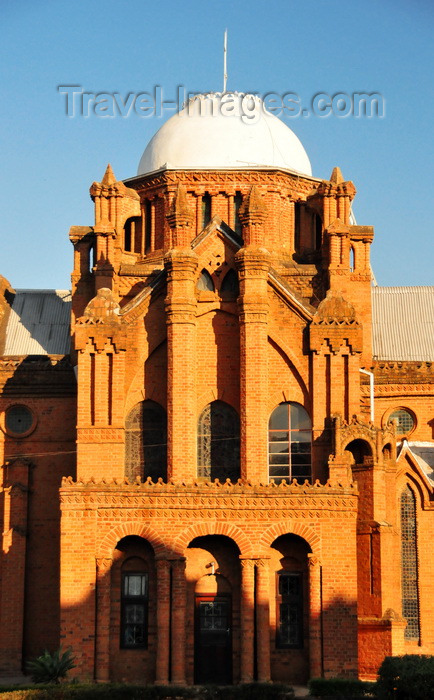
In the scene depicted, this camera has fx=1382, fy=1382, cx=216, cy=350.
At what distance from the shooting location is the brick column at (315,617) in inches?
1829

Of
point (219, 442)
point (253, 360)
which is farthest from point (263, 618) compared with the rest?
point (253, 360)

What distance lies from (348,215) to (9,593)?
842 inches

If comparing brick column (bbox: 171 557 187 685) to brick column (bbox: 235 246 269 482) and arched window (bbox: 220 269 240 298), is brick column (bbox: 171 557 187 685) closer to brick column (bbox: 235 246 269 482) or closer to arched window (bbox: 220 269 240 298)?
brick column (bbox: 235 246 269 482)

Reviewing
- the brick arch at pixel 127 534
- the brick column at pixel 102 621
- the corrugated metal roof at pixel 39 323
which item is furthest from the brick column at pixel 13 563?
the brick arch at pixel 127 534

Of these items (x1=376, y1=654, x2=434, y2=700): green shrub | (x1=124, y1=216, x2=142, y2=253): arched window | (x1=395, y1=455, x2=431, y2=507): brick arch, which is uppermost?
(x1=124, y1=216, x2=142, y2=253): arched window

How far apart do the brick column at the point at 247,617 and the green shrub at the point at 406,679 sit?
311 inches

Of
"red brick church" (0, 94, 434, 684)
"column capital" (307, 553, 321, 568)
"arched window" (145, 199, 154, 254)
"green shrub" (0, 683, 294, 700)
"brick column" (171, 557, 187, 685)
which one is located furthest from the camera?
"arched window" (145, 199, 154, 254)

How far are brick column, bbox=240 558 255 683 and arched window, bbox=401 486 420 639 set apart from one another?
10737mm

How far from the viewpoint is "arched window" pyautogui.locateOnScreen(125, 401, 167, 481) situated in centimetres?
5272

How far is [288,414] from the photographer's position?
5247 centimetres

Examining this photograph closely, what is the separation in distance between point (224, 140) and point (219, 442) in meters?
15.8

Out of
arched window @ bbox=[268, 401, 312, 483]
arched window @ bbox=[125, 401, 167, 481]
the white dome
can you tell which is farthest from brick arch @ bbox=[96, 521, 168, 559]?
the white dome

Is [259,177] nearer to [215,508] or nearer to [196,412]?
[196,412]

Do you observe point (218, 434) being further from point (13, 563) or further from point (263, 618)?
point (13, 563)
